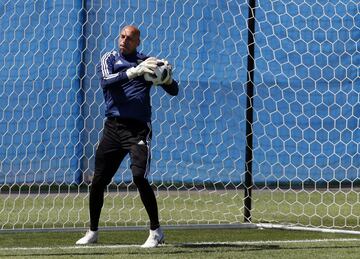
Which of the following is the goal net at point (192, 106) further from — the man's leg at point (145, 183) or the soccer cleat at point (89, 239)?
the man's leg at point (145, 183)

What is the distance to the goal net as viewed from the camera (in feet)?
33.3

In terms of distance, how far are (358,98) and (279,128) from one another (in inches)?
35.7

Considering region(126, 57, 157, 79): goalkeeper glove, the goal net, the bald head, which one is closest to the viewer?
region(126, 57, 157, 79): goalkeeper glove

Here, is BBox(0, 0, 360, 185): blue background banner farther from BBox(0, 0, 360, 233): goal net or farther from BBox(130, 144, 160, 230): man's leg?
BBox(130, 144, 160, 230): man's leg

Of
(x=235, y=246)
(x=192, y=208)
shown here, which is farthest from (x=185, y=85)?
(x=235, y=246)

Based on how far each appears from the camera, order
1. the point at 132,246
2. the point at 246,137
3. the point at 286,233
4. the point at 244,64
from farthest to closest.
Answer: the point at 244,64
the point at 246,137
the point at 286,233
the point at 132,246

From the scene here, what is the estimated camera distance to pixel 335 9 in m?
10.6

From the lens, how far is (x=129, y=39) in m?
7.55

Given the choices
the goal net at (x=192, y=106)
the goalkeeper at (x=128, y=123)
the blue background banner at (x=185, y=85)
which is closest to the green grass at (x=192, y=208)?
the goal net at (x=192, y=106)

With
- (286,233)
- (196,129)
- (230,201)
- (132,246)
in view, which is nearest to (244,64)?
(196,129)

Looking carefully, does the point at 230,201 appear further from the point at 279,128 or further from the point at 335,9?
the point at 335,9

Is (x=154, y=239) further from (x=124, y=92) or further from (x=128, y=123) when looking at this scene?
(x=124, y=92)

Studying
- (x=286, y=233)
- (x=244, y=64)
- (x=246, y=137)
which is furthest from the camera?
(x=244, y=64)

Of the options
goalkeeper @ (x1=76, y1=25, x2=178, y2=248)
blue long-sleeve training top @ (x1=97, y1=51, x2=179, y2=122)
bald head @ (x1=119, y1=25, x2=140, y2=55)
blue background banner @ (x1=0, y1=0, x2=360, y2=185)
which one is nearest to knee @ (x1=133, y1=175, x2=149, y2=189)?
goalkeeper @ (x1=76, y1=25, x2=178, y2=248)
